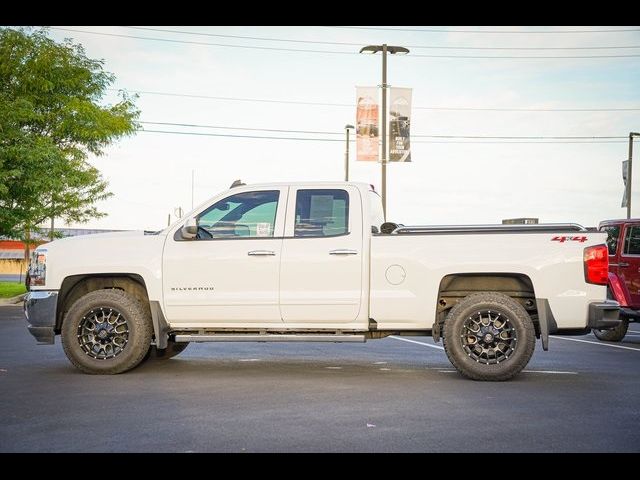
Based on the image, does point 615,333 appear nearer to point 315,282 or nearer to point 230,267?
point 315,282

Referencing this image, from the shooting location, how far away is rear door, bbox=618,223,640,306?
45.8 ft

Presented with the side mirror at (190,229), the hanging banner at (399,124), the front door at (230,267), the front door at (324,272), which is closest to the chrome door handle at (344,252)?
the front door at (324,272)

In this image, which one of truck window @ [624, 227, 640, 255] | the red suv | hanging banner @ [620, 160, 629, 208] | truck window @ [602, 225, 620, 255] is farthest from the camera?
hanging banner @ [620, 160, 629, 208]

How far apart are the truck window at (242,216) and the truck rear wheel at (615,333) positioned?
24.9ft

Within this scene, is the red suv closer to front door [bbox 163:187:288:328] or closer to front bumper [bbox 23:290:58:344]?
front door [bbox 163:187:288:328]

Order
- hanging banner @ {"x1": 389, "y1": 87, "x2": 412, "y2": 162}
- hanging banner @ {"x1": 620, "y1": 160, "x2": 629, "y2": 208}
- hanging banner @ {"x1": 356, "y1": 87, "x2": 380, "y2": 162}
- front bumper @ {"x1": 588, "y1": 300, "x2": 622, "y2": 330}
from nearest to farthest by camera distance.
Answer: front bumper @ {"x1": 588, "y1": 300, "x2": 622, "y2": 330}, hanging banner @ {"x1": 356, "y1": 87, "x2": 380, "y2": 162}, hanging banner @ {"x1": 389, "y1": 87, "x2": 412, "y2": 162}, hanging banner @ {"x1": 620, "y1": 160, "x2": 629, "y2": 208}

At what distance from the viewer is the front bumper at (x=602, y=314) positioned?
28.3 feet

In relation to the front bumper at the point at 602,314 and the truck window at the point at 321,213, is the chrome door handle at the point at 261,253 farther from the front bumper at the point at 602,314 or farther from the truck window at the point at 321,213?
the front bumper at the point at 602,314

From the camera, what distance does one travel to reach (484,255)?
875 centimetres

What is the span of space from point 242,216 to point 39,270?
239 cm

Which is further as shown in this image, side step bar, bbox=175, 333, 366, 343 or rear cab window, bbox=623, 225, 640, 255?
rear cab window, bbox=623, 225, 640, 255

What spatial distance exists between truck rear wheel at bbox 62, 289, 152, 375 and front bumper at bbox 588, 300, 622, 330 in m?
4.80

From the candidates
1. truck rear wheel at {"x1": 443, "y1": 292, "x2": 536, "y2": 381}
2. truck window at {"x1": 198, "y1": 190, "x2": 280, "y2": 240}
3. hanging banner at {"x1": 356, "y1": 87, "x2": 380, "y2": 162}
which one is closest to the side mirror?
truck window at {"x1": 198, "y1": 190, "x2": 280, "y2": 240}
